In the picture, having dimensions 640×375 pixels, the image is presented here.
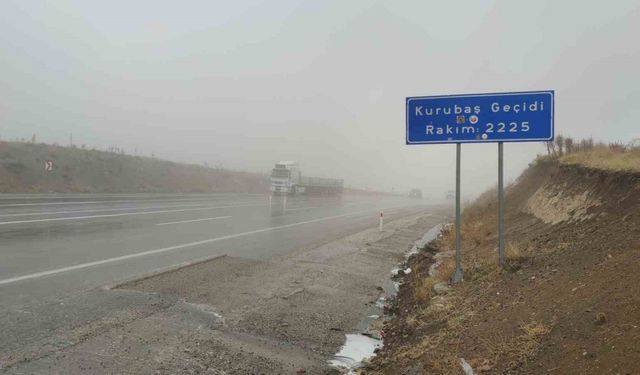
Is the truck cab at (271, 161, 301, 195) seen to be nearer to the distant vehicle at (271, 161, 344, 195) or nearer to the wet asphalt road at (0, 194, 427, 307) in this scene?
the distant vehicle at (271, 161, 344, 195)

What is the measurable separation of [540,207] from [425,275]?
160 inches

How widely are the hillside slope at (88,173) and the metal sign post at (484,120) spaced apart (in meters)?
32.7

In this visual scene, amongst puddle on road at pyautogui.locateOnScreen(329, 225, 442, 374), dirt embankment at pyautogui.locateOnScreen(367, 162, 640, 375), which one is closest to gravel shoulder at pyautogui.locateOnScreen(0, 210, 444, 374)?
puddle on road at pyautogui.locateOnScreen(329, 225, 442, 374)

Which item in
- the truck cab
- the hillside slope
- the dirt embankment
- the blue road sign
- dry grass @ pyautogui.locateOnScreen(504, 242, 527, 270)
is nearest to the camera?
the dirt embankment

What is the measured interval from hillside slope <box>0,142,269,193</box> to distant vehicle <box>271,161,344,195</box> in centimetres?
803

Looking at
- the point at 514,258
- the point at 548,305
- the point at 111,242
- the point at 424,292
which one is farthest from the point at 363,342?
the point at 111,242

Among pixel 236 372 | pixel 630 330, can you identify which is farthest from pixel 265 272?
pixel 630 330

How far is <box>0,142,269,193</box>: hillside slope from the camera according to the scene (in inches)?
1387

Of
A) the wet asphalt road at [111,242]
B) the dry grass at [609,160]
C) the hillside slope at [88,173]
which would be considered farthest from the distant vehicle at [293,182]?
the dry grass at [609,160]

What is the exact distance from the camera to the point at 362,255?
13.5 meters

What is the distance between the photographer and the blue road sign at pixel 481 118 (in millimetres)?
7754

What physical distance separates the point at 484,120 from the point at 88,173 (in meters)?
39.5

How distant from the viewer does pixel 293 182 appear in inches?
2023

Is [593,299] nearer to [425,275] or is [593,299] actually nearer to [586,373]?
[586,373]
